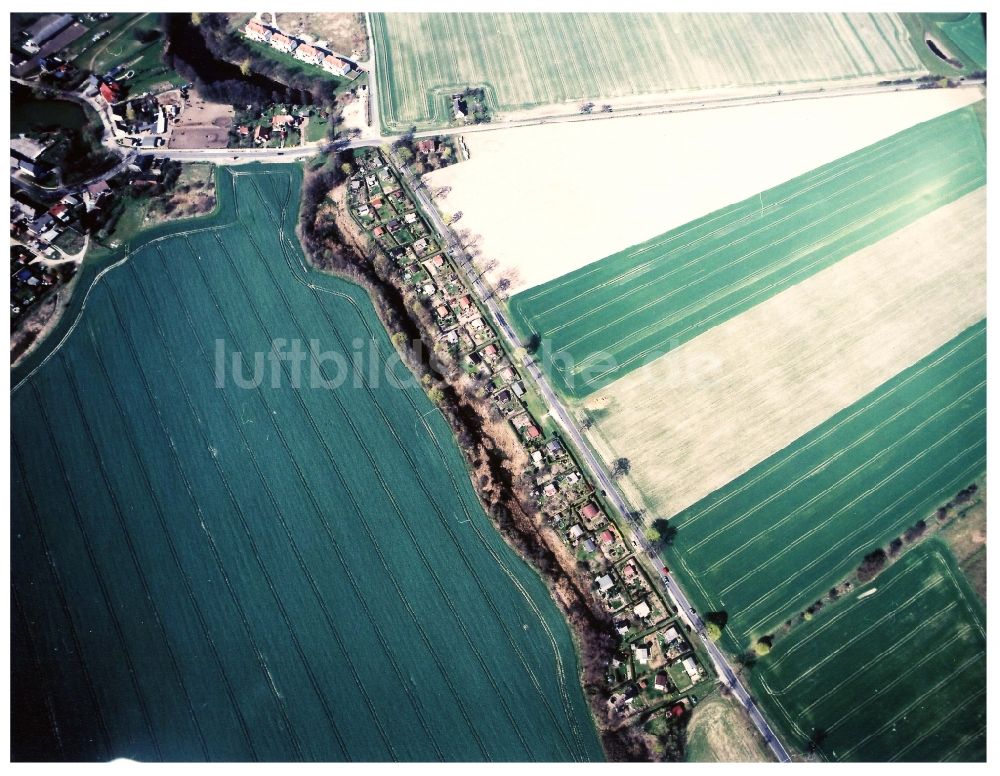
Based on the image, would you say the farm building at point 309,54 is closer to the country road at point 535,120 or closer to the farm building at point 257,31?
the farm building at point 257,31

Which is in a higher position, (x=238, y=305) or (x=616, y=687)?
(x=238, y=305)

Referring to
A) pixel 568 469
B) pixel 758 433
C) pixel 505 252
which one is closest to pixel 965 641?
pixel 758 433

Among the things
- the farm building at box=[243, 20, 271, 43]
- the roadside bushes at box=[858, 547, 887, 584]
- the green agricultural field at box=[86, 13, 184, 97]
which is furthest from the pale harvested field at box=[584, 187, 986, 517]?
the green agricultural field at box=[86, 13, 184, 97]

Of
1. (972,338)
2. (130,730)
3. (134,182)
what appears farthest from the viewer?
(134,182)

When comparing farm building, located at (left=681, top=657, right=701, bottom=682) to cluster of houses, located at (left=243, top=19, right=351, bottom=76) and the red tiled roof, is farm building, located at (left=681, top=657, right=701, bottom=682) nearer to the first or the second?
cluster of houses, located at (left=243, top=19, right=351, bottom=76)

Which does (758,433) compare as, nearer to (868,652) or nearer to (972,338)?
(868,652)

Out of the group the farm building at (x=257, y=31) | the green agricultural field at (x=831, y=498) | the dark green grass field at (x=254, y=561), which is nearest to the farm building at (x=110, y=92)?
the farm building at (x=257, y=31)

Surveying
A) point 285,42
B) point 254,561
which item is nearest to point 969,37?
point 285,42
